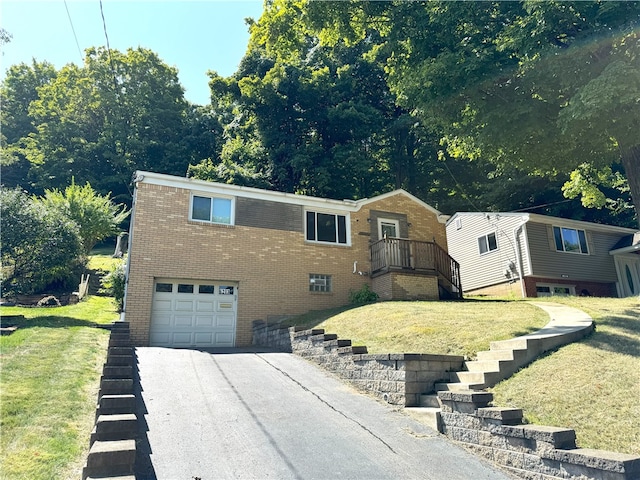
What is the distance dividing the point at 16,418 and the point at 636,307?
13.1 metres

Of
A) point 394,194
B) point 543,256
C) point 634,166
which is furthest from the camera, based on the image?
point 543,256

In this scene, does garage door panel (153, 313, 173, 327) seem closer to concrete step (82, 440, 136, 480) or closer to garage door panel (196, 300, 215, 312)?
garage door panel (196, 300, 215, 312)

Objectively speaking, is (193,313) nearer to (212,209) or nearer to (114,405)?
(212,209)

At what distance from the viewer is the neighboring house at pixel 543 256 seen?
20.7 meters

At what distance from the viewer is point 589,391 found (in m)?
5.82

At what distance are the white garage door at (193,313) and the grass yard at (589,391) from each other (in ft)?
32.0

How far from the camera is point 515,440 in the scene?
16.7 ft

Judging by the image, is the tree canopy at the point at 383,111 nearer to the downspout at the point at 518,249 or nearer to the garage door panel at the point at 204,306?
the downspout at the point at 518,249

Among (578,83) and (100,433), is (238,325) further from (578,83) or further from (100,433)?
(578,83)

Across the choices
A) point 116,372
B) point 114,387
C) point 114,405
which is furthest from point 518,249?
point 114,405

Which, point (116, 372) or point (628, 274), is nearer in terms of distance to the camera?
point (116, 372)

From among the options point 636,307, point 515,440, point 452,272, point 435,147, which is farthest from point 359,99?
point 515,440

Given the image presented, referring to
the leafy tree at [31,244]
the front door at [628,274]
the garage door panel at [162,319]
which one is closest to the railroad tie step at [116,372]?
the garage door panel at [162,319]

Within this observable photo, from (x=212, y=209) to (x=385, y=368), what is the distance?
373 inches
